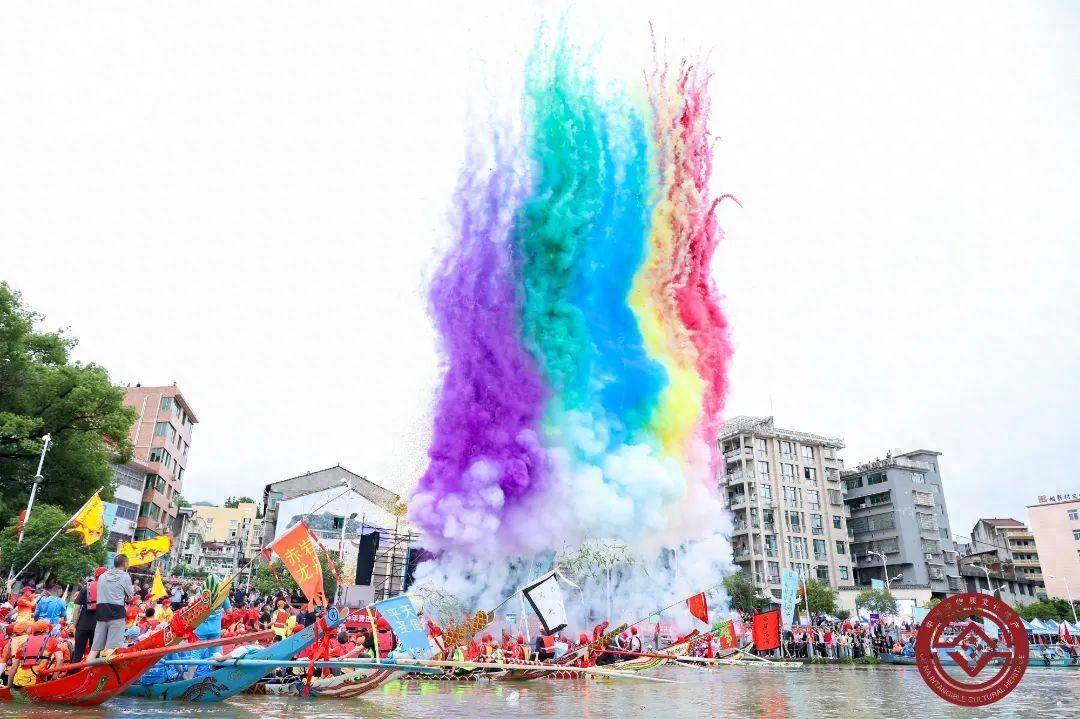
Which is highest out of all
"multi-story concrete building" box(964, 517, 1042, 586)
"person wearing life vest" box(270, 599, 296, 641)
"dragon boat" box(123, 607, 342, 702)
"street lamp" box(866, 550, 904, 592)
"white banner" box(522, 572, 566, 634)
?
"multi-story concrete building" box(964, 517, 1042, 586)

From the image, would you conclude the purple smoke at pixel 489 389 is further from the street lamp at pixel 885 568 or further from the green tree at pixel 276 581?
the street lamp at pixel 885 568

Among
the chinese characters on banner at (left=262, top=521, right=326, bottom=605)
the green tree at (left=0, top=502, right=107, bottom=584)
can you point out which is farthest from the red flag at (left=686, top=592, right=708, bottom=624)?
the green tree at (left=0, top=502, right=107, bottom=584)

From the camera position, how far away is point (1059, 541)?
84250 millimetres

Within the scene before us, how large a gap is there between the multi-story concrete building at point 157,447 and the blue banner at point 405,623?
189ft

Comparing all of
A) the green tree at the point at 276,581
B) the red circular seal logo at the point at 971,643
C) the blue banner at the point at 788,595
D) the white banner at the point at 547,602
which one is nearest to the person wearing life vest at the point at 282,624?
the white banner at the point at 547,602

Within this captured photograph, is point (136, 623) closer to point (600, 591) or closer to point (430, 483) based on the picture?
point (430, 483)

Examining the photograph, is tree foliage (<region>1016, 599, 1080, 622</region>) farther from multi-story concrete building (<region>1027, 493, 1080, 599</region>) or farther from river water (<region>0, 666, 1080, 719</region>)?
river water (<region>0, 666, 1080, 719</region>)

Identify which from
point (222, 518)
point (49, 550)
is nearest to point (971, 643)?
point (49, 550)

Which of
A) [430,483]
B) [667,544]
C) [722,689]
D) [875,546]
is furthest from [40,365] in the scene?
[875,546]

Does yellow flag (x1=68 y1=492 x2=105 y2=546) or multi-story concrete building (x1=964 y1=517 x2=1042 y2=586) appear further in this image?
multi-story concrete building (x1=964 y1=517 x2=1042 y2=586)

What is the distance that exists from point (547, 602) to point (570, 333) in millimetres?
12381

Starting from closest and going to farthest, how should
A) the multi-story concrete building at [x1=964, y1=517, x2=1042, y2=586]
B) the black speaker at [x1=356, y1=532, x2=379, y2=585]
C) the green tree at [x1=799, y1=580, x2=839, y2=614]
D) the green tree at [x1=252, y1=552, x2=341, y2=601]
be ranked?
the black speaker at [x1=356, y1=532, x2=379, y2=585], the green tree at [x1=252, y1=552, x2=341, y2=601], the green tree at [x1=799, y1=580, x2=839, y2=614], the multi-story concrete building at [x1=964, y1=517, x2=1042, y2=586]

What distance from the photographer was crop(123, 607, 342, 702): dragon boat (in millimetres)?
12250

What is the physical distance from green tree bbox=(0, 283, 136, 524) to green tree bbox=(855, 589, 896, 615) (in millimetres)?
62319
